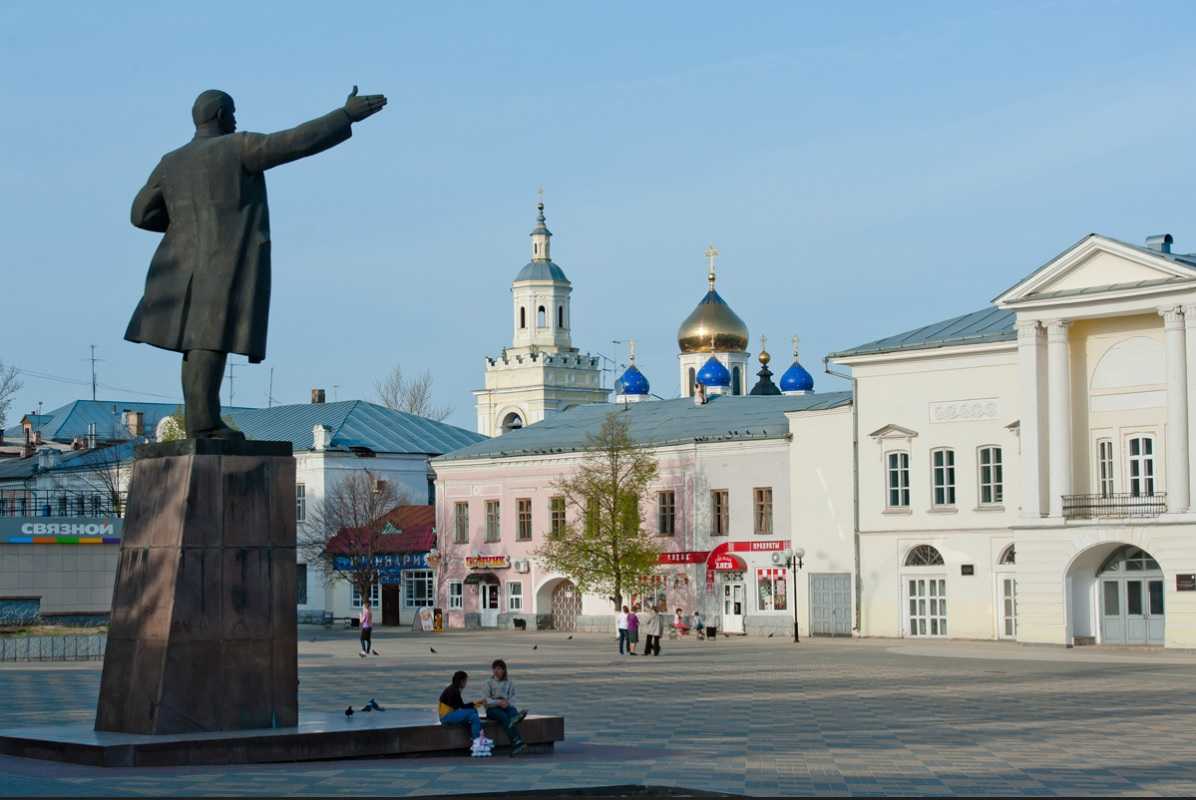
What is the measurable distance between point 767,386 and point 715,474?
31.0 m

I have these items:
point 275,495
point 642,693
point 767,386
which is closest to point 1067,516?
point 642,693

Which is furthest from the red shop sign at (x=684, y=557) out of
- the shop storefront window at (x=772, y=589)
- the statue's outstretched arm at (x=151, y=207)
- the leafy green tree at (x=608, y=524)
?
the statue's outstretched arm at (x=151, y=207)

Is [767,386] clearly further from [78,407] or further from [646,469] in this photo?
[78,407]

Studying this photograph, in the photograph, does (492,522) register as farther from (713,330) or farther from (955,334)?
(713,330)

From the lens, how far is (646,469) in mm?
59469

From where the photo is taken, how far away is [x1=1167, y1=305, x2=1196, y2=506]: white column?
1740 inches

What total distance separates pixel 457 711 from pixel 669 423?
44791 mm

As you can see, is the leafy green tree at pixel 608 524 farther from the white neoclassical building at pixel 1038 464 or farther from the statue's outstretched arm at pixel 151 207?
the statue's outstretched arm at pixel 151 207

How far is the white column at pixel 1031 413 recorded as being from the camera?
154ft

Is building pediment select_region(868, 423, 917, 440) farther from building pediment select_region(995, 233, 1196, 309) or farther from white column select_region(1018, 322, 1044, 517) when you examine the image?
building pediment select_region(995, 233, 1196, 309)

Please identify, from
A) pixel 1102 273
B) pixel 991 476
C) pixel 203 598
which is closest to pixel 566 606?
pixel 991 476

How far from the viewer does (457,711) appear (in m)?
18.2

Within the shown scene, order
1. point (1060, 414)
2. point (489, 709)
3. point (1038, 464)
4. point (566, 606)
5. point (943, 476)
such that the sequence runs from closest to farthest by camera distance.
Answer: point (489, 709)
point (1060, 414)
point (1038, 464)
point (943, 476)
point (566, 606)

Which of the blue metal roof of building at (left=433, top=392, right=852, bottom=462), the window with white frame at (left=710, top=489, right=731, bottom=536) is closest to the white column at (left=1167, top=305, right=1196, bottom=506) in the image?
the blue metal roof of building at (left=433, top=392, right=852, bottom=462)
